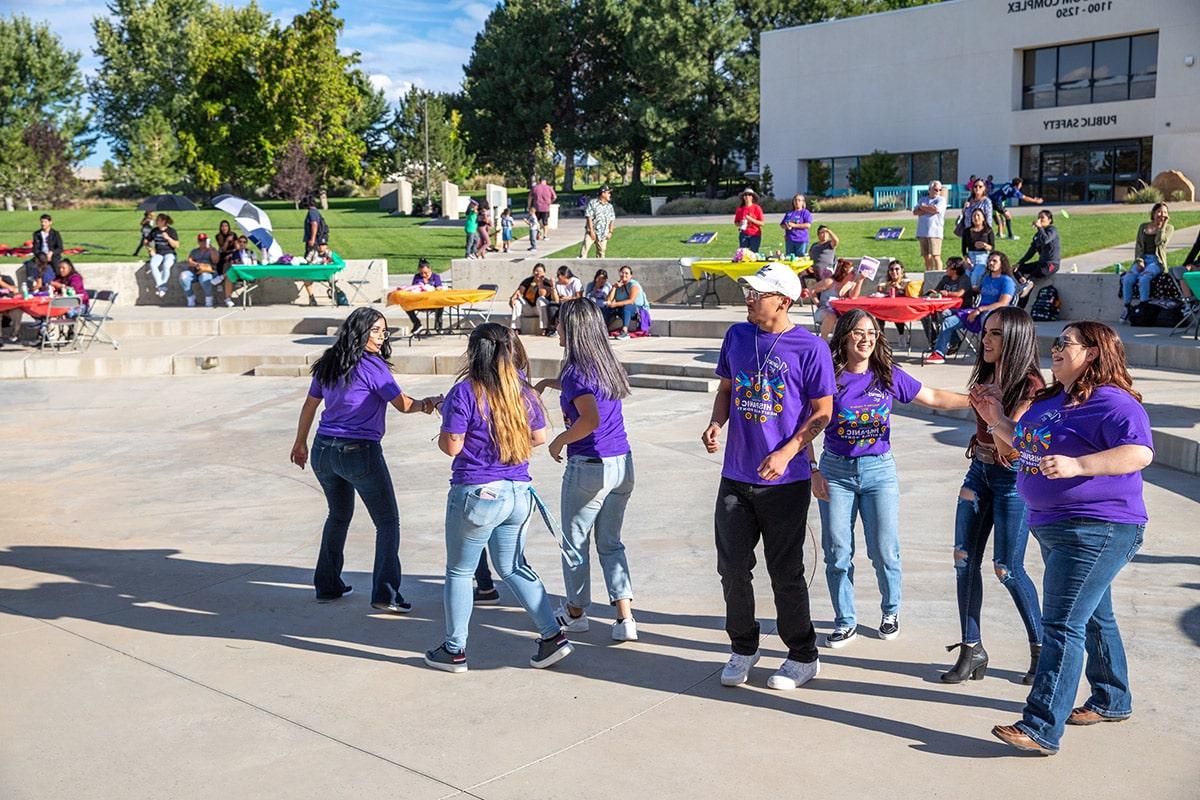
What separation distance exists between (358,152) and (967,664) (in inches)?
2221

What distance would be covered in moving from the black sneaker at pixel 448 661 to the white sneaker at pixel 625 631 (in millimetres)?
800

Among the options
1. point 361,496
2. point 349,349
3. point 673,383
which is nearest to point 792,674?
point 361,496

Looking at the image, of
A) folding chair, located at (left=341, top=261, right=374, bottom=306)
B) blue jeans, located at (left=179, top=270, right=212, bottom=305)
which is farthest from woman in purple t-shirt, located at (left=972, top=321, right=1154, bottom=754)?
blue jeans, located at (left=179, top=270, right=212, bottom=305)

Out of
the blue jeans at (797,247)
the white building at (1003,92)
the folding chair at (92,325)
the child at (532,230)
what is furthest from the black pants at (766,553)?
the white building at (1003,92)

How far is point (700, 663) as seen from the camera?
221 inches

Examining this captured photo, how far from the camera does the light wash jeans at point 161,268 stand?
75.2 feet

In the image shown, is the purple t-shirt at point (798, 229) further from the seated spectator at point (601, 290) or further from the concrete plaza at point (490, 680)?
the concrete plaza at point (490, 680)

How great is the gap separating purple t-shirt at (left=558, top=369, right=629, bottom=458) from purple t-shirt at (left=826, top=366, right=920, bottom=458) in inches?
41.1

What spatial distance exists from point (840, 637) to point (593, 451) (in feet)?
5.01

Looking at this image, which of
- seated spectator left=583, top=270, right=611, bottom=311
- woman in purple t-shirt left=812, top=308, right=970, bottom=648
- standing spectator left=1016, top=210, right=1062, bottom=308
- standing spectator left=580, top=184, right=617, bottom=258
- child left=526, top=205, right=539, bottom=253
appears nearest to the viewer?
woman in purple t-shirt left=812, top=308, right=970, bottom=648

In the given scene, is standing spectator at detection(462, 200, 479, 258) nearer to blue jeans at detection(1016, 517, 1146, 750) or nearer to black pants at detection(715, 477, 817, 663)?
black pants at detection(715, 477, 817, 663)

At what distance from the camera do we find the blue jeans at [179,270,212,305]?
22.7 metres

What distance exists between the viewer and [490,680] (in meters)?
5.45

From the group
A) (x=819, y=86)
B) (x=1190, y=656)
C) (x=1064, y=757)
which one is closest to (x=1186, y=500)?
(x=1190, y=656)
